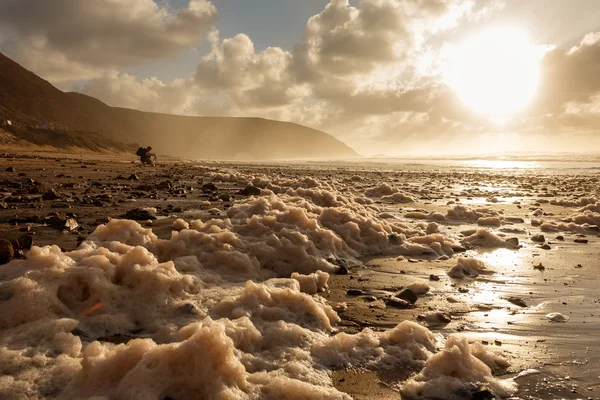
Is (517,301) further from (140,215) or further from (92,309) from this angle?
(140,215)

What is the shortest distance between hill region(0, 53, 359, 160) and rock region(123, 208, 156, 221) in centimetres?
5889

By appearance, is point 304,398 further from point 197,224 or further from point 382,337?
point 197,224

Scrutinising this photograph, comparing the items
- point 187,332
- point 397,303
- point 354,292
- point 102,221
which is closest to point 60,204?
point 102,221

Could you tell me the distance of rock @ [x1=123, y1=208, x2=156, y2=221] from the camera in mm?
9125

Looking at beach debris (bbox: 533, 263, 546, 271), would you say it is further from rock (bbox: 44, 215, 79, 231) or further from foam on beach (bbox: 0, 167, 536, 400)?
rock (bbox: 44, 215, 79, 231)

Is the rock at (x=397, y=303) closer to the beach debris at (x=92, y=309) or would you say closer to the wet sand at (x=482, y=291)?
the wet sand at (x=482, y=291)

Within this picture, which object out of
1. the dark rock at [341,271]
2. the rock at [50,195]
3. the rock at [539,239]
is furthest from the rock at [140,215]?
the rock at [539,239]

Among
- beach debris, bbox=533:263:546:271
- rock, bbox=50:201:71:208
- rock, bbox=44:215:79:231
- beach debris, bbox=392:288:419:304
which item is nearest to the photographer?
beach debris, bbox=392:288:419:304

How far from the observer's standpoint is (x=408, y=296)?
532cm

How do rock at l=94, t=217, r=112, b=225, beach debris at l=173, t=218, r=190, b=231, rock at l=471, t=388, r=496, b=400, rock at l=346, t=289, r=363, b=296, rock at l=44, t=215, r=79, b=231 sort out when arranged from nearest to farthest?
rock at l=471, t=388, r=496, b=400 → rock at l=346, t=289, r=363, b=296 → beach debris at l=173, t=218, r=190, b=231 → rock at l=44, t=215, r=79, b=231 → rock at l=94, t=217, r=112, b=225

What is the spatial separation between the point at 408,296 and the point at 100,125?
4947 inches

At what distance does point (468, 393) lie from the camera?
316cm

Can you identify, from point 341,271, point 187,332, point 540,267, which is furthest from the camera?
point 540,267

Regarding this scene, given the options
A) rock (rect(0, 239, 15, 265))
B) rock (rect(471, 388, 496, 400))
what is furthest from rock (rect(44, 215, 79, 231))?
rock (rect(471, 388, 496, 400))
